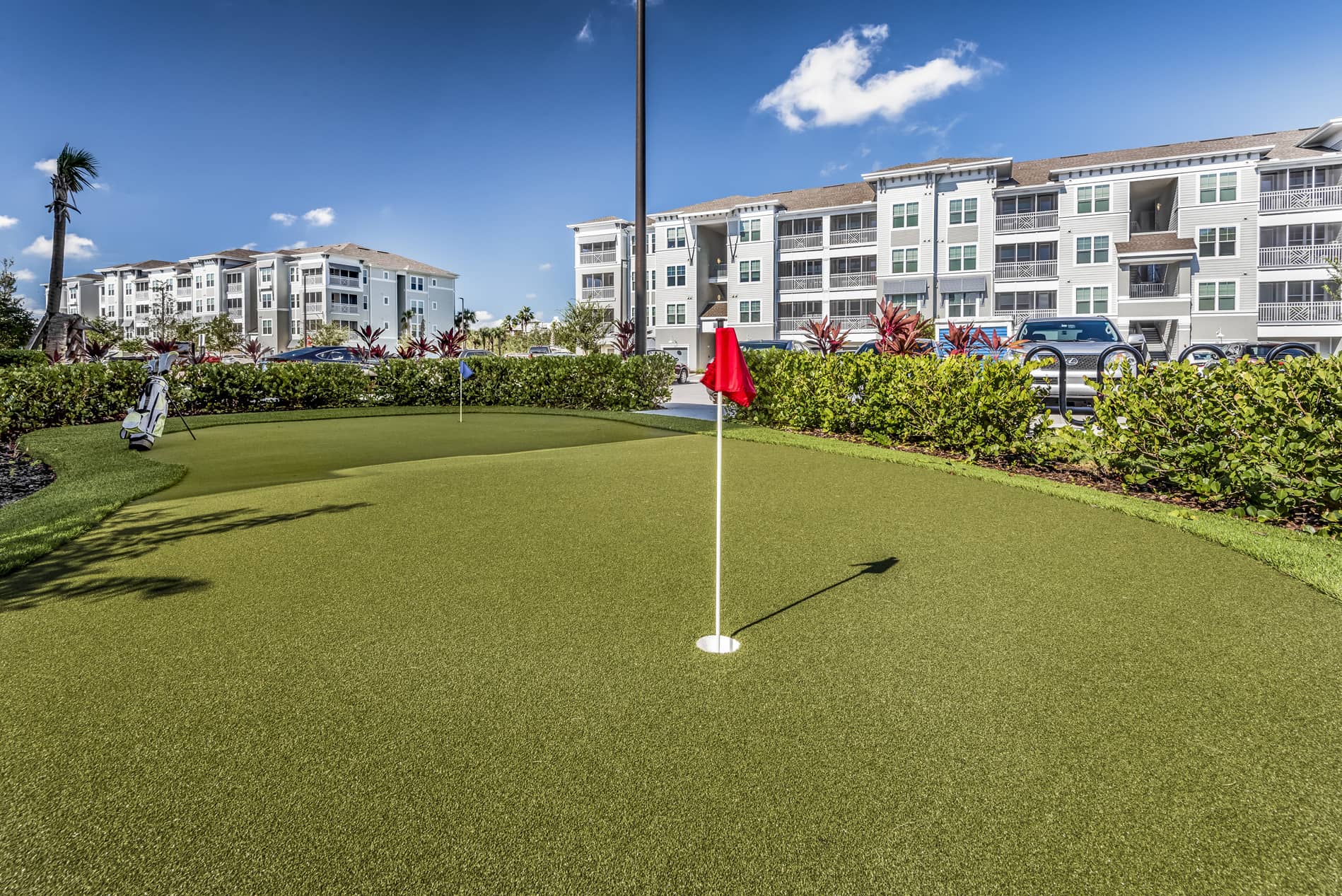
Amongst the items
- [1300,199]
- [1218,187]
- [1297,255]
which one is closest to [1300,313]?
[1297,255]

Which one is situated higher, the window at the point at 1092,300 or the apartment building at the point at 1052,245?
the apartment building at the point at 1052,245

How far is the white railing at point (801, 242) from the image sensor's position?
4984 centimetres

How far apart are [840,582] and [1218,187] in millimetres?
46008

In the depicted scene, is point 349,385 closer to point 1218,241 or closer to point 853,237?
point 853,237

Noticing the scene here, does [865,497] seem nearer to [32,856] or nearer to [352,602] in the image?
[352,602]

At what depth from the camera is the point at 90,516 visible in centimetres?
661

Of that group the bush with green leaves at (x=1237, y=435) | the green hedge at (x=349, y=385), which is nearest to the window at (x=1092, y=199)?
the green hedge at (x=349, y=385)

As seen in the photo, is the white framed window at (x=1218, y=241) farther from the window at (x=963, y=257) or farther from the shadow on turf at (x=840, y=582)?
the shadow on turf at (x=840, y=582)

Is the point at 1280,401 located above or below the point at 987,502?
above

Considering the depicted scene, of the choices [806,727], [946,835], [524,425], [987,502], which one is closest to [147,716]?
[806,727]

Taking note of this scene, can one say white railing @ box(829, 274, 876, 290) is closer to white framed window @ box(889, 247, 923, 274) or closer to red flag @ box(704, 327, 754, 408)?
white framed window @ box(889, 247, 923, 274)

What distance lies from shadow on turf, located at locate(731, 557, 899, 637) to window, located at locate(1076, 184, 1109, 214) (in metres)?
44.0

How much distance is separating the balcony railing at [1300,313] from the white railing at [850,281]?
64.3 feet

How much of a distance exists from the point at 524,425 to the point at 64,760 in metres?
12.3
